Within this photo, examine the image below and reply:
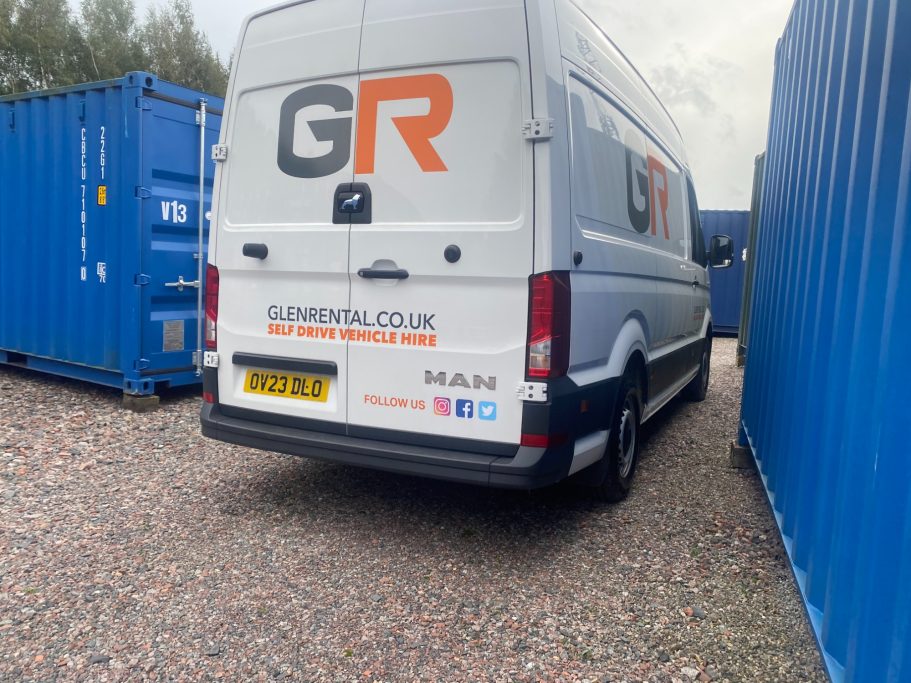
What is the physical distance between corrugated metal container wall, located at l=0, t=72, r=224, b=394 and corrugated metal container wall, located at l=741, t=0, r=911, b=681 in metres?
5.15

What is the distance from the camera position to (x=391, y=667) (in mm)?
2621

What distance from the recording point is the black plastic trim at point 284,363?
12.1 feet

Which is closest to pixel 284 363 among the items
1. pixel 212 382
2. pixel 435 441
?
pixel 212 382

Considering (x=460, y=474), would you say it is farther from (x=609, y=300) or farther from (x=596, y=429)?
(x=609, y=300)

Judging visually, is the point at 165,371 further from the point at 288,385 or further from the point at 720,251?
the point at 720,251

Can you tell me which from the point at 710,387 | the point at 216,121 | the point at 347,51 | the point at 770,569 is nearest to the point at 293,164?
the point at 347,51

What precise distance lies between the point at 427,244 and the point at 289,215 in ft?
2.87

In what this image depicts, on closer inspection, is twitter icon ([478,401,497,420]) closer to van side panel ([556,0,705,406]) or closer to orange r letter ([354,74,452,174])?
van side panel ([556,0,705,406])

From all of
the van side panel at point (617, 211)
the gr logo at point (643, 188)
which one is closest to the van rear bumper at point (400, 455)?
the van side panel at point (617, 211)

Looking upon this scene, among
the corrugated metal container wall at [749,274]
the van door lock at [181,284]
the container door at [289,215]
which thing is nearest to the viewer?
the container door at [289,215]

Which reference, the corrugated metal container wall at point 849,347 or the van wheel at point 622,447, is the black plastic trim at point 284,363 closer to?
the van wheel at point 622,447

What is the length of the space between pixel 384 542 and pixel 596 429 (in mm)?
1265

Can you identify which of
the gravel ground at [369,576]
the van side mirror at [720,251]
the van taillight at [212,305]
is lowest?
the gravel ground at [369,576]

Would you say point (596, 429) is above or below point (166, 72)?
below
